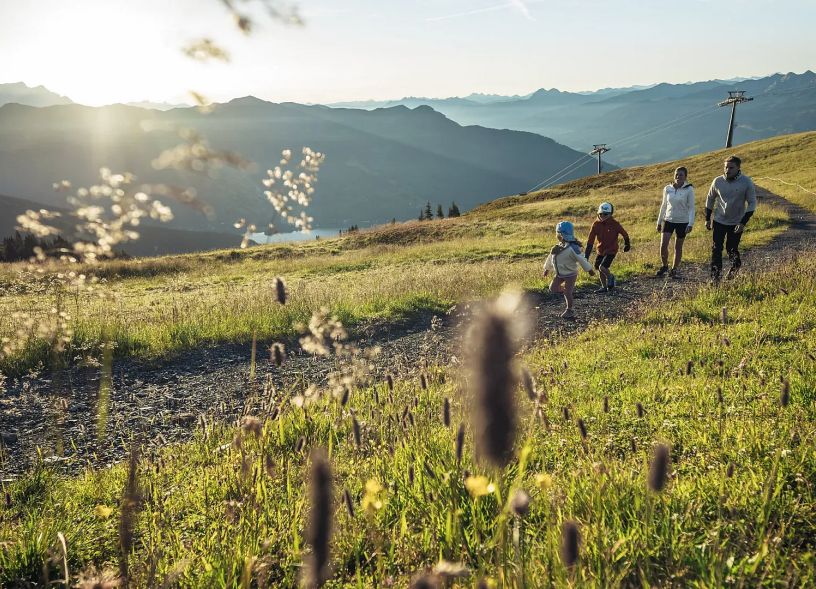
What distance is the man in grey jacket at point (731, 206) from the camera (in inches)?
467

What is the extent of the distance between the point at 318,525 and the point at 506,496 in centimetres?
225

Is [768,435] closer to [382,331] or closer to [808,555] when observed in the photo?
[808,555]

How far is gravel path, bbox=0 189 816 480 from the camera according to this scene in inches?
234

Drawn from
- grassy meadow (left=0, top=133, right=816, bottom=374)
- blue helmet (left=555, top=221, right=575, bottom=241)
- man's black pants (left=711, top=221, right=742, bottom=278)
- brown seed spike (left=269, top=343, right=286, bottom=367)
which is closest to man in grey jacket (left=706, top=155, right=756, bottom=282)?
man's black pants (left=711, top=221, right=742, bottom=278)

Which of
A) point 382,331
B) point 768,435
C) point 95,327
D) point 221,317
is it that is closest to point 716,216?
point 382,331

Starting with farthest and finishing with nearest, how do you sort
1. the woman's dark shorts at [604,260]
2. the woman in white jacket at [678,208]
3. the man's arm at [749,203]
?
the woman's dark shorts at [604,260] < the woman in white jacket at [678,208] < the man's arm at [749,203]

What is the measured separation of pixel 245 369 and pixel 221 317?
3707mm

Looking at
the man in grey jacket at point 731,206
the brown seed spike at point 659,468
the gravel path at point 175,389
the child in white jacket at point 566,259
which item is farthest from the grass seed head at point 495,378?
the man in grey jacket at point 731,206

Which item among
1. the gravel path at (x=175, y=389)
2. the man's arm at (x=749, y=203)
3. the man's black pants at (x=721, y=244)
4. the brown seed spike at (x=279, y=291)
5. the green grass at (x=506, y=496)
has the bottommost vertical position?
the gravel path at (x=175, y=389)

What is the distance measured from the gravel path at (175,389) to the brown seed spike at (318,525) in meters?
2.90

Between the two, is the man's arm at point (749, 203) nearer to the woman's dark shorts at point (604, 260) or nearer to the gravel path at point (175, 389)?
the gravel path at point (175, 389)

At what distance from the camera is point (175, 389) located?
8.77 metres

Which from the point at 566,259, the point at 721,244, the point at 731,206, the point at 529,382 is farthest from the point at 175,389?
the point at 731,206

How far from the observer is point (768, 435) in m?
3.73
